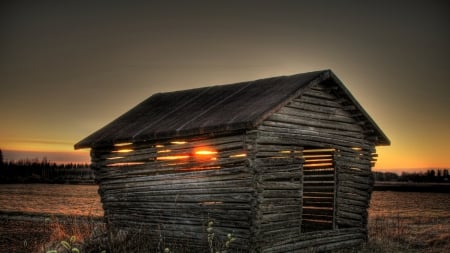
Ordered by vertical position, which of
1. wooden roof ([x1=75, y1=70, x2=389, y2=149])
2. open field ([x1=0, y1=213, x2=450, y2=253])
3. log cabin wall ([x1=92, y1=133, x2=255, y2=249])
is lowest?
open field ([x1=0, y1=213, x2=450, y2=253])

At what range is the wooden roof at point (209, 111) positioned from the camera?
37.4 feet

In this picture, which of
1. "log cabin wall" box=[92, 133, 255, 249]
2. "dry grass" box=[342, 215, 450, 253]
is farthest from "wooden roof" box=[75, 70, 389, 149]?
"dry grass" box=[342, 215, 450, 253]

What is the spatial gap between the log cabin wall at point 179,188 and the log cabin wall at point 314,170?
22.3 inches

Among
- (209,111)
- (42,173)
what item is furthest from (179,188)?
(42,173)

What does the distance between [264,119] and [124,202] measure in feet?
17.9

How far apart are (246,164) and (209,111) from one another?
2488mm

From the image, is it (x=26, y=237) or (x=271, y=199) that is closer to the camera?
(x=271, y=199)

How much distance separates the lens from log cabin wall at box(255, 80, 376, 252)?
11.5m

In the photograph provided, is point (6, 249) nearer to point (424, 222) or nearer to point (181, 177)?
point (181, 177)

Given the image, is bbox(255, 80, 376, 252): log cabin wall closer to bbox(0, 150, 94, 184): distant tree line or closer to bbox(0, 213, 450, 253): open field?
bbox(0, 213, 450, 253): open field

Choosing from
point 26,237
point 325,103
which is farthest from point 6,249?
point 325,103

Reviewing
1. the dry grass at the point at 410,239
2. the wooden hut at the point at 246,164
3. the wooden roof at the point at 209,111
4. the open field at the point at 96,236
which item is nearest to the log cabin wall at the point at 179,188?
the wooden hut at the point at 246,164

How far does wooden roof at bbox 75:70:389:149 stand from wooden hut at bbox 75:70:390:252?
0.15ft

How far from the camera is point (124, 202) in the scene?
46.2 ft
